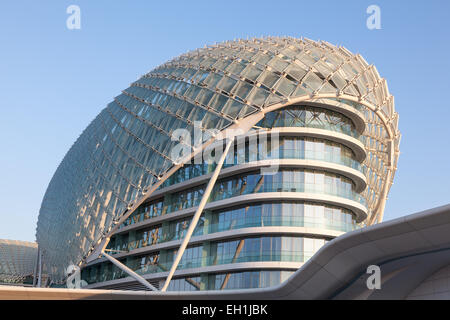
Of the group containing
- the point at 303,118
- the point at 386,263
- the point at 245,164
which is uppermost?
the point at 303,118

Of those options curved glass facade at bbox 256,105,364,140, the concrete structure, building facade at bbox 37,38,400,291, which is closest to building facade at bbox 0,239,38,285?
building facade at bbox 37,38,400,291

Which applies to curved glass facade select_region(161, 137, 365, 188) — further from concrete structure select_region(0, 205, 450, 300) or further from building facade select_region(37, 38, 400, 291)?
concrete structure select_region(0, 205, 450, 300)

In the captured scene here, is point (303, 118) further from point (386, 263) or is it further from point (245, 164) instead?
point (386, 263)

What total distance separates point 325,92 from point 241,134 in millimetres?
8068

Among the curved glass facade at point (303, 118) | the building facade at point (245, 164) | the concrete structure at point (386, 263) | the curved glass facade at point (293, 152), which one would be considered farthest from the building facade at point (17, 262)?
the concrete structure at point (386, 263)

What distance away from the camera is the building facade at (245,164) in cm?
4634

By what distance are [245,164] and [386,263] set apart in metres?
24.1

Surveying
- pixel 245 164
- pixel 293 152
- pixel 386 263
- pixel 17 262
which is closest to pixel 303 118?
pixel 293 152

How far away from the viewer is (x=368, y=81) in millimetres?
52750

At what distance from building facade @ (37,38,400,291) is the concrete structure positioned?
16248 millimetres

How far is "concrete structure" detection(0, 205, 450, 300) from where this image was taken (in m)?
21.2

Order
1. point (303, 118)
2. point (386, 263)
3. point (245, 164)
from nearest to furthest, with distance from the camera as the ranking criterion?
point (386, 263) < point (245, 164) < point (303, 118)

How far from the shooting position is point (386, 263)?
24.7 m
